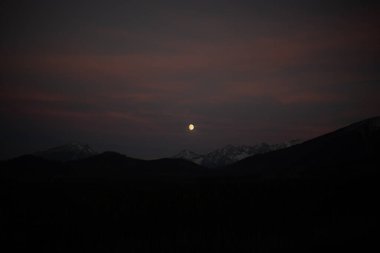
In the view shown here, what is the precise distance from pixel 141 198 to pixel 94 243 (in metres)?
31.1

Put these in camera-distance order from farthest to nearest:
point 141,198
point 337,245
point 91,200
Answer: point 141,198 → point 91,200 → point 337,245

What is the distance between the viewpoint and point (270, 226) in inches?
2729

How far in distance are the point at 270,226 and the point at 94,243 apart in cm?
3349

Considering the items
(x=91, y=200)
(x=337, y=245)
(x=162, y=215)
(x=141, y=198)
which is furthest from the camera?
(x=141, y=198)

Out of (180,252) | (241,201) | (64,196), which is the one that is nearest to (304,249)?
(180,252)

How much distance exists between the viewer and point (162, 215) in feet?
258

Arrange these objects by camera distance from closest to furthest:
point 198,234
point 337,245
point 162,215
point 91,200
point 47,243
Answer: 1. point 337,245
2. point 47,243
3. point 198,234
4. point 162,215
5. point 91,200

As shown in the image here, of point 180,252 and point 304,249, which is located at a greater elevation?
point 304,249

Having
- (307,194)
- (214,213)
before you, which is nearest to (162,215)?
(214,213)

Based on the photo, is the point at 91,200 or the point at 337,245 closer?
the point at 337,245

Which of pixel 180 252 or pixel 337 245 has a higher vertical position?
pixel 337 245

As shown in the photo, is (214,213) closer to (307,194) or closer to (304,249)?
(307,194)

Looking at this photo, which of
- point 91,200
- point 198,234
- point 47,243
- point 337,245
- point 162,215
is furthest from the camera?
point 91,200

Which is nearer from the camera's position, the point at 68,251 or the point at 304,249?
the point at 304,249
